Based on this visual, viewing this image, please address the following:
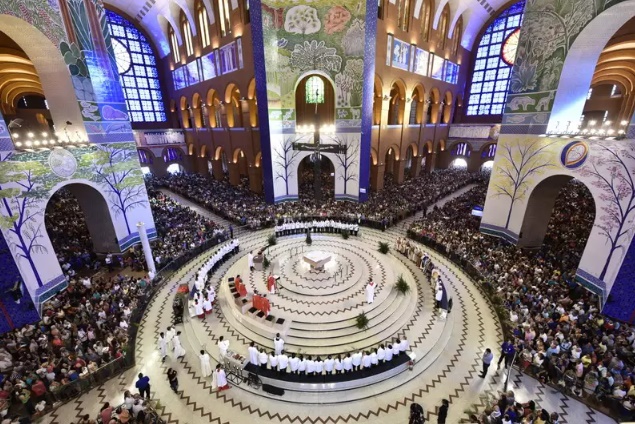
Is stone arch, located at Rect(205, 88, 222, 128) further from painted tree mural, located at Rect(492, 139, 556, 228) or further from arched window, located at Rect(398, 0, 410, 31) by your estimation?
painted tree mural, located at Rect(492, 139, 556, 228)

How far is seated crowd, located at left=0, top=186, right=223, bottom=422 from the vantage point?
755 centimetres

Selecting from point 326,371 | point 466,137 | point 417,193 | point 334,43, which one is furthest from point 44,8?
point 466,137

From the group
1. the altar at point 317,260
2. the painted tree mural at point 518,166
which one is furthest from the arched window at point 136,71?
the painted tree mural at point 518,166

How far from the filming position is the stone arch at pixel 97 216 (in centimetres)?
1409

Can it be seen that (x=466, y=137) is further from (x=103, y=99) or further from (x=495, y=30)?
(x=103, y=99)

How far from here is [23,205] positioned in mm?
10852

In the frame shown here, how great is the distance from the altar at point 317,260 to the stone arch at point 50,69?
12443mm

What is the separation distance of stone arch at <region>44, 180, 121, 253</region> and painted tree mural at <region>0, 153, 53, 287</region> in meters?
2.23

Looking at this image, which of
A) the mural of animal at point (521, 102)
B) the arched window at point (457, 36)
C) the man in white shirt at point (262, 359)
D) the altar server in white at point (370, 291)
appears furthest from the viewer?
the arched window at point (457, 36)

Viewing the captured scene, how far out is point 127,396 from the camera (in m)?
6.94

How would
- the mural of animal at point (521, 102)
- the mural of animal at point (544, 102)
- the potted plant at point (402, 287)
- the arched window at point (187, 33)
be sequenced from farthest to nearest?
the arched window at point (187, 33) → the mural of animal at point (521, 102) → the mural of animal at point (544, 102) → the potted plant at point (402, 287)

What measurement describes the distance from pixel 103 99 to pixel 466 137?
109 feet

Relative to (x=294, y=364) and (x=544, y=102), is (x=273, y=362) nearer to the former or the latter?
(x=294, y=364)

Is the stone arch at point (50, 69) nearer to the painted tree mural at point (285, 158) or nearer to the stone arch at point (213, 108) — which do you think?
the painted tree mural at point (285, 158)
